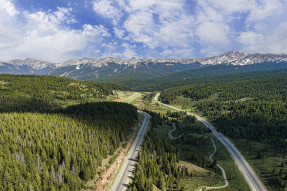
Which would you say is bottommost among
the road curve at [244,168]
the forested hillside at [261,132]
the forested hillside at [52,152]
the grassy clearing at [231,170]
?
the road curve at [244,168]

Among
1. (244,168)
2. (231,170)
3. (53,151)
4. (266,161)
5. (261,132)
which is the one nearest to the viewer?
(53,151)

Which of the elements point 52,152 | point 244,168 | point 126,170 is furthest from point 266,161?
point 52,152

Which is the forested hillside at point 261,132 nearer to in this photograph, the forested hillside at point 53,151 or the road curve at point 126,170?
the road curve at point 126,170

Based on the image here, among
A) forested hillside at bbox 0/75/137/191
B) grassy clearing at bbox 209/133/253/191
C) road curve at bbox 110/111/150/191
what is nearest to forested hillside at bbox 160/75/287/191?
grassy clearing at bbox 209/133/253/191

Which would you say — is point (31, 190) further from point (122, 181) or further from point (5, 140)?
point (5, 140)

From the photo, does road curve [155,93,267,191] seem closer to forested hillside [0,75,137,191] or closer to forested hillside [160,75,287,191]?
forested hillside [160,75,287,191]

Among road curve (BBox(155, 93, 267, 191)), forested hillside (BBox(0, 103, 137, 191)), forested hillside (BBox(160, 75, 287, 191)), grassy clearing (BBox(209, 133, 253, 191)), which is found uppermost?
forested hillside (BBox(0, 103, 137, 191))

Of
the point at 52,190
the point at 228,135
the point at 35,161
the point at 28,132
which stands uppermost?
the point at 28,132

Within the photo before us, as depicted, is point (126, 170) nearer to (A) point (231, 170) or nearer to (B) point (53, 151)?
(B) point (53, 151)

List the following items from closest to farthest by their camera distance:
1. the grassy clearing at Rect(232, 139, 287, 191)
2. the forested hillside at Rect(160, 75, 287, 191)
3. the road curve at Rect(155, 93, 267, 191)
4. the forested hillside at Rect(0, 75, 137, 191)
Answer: the forested hillside at Rect(0, 75, 137, 191) < the road curve at Rect(155, 93, 267, 191) < the grassy clearing at Rect(232, 139, 287, 191) < the forested hillside at Rect(160, 75, 287, 191)

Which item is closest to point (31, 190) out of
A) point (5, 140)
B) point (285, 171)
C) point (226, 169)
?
point (5, 140)

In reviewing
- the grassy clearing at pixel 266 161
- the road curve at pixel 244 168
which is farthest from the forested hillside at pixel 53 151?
the grassy clearing at pixel 266 161
